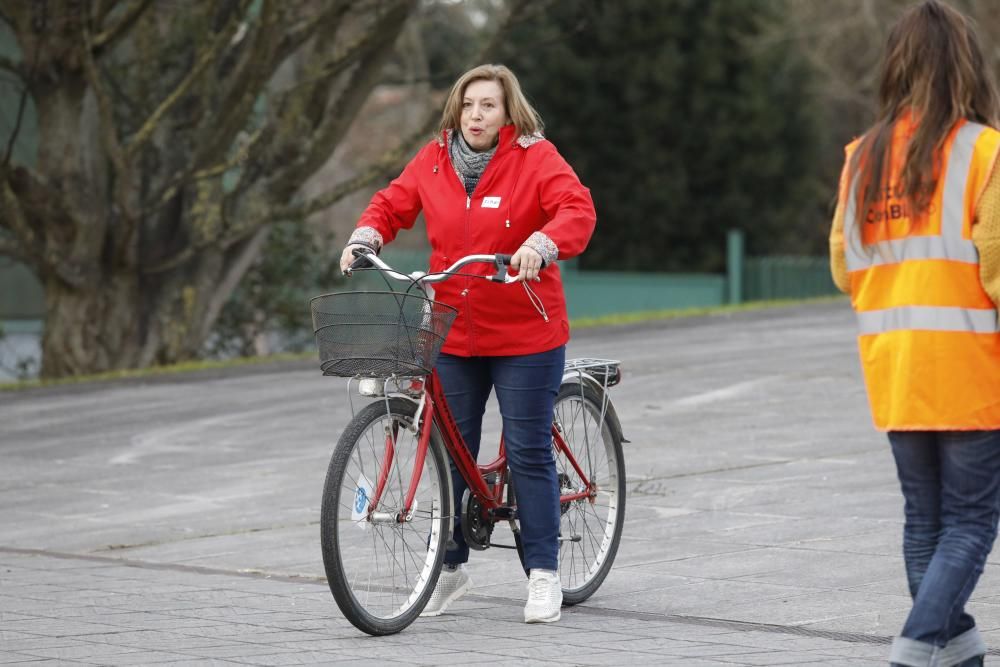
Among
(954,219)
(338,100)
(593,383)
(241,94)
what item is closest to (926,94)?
(954,219)

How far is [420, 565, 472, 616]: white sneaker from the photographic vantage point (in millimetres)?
6188

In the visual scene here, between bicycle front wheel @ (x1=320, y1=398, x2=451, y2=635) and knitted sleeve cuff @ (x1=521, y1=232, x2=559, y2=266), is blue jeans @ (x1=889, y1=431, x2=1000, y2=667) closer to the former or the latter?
knitted sleeve cuff @ (x1=521, y1=232, x2=559, y2=266)

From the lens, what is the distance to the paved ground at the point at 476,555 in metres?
5.72

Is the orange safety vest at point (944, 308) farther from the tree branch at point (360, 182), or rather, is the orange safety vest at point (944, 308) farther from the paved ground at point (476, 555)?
the tree branch at point (360, 182)

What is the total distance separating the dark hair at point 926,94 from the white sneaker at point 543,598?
2.02 metres

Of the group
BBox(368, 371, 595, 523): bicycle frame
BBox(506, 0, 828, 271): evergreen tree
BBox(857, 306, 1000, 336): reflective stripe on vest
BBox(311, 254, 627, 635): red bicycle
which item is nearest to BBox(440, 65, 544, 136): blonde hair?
BBox(311, 254, 627, 635): red bicycle

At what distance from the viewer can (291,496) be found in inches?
358

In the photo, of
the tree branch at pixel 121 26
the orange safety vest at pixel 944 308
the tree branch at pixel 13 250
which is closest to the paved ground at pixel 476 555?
the orange safety vest at pixel 944 308

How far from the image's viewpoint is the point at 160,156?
17219 millimetres

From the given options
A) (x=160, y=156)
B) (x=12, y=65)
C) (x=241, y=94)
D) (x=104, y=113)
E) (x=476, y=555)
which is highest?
(x=12, y=65)

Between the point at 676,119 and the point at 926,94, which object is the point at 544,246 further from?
the point at 676,119

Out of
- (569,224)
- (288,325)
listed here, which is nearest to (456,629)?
(569,224)

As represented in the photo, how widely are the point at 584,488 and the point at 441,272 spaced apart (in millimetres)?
1159

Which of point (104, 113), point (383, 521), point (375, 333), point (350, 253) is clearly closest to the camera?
point (375, 333)
